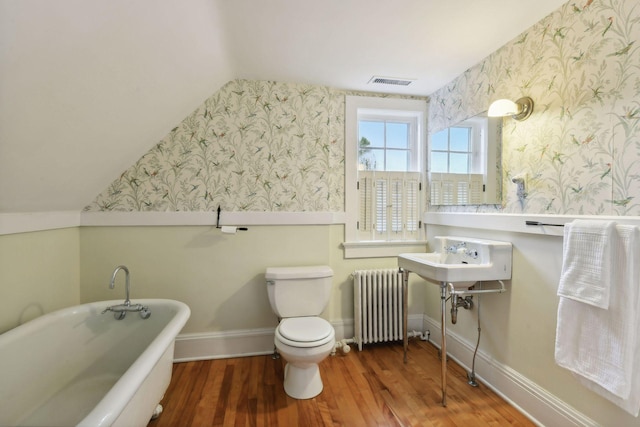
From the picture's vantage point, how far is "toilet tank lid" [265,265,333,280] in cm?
223

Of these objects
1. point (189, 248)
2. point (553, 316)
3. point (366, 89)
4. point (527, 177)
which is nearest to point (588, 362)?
point (553, 316)

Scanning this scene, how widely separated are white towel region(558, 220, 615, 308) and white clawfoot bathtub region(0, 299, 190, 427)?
1.86 metres

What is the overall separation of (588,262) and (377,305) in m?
1.54

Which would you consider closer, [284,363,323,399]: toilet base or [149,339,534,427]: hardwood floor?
[149,339,534,427]: hardwood floor

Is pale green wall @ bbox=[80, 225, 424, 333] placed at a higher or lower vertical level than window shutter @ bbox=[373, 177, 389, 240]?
lower

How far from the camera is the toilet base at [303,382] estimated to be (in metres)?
1.92

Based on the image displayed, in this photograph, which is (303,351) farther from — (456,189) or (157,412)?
(456,189)

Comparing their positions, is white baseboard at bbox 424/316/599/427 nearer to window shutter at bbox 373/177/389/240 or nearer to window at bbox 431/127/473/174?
window shutter at bbox 373/177/389/240

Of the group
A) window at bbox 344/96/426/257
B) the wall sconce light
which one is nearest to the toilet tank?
window at bbox 344/96/426/257

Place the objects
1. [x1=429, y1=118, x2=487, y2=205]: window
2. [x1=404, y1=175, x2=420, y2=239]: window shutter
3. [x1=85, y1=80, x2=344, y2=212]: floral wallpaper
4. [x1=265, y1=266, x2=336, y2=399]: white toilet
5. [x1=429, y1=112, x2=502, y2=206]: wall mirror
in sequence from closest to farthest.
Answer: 1. [x1=265, y1=266, x2=336, y2=399]: white toilet
2. [x1=429, y1=112, x2=502, y2=206]: wall mirror
3. [x1=429, y1=118, x2=487, y2=205]: window
4. [x1=85, y1=80, x2=344, y2=212]: floral wallpaper
5. [x1=404, y1=175, x2=420, y2=239]: window shutter

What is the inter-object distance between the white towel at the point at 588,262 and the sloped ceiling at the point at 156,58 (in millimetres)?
1181

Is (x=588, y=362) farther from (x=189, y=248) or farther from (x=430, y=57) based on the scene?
(x=189, y=248)

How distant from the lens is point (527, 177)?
1832 mm

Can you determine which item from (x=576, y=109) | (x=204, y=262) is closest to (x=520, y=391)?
(x=576, y=109)
